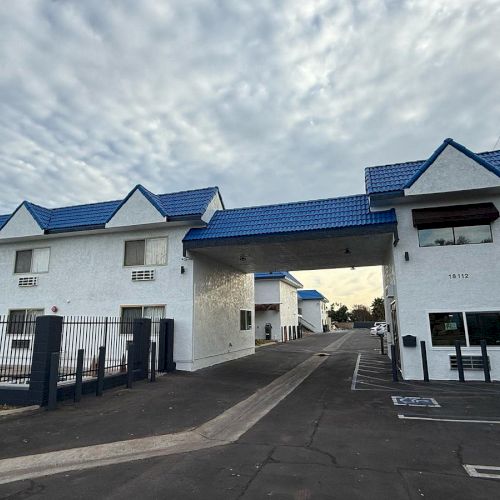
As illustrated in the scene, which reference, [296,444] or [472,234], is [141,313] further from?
[472,234]

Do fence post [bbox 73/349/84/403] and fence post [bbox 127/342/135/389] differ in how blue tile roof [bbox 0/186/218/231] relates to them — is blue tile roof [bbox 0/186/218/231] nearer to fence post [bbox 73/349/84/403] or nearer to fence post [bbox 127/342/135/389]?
fence post [bbox 127/342/135/389]

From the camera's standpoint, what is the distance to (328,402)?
32.6 ft

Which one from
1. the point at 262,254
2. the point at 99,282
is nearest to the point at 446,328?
the point at 262,254

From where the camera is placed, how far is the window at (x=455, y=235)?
12.5 meters

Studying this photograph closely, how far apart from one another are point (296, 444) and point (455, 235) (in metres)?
9.42

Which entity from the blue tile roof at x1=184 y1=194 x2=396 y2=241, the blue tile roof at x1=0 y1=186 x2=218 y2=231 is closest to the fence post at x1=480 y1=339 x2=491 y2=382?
the blue tile roof at x1=184 y1=194 x2=396 y2=241

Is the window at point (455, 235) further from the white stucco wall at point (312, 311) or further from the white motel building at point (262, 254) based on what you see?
the white stucco wall at point (312, 311)

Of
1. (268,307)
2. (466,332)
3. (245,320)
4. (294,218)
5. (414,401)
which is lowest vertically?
(414,401)

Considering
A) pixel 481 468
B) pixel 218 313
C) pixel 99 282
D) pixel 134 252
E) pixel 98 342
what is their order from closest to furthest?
pixel 481 468 < pixel 98 342 < pixel 134 252 < pixel 99 282 < pixel 218 313

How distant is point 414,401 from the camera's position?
9.74 metres

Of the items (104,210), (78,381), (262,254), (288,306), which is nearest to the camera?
(78,381)

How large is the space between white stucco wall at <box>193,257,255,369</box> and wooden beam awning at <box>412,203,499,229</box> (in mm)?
8677

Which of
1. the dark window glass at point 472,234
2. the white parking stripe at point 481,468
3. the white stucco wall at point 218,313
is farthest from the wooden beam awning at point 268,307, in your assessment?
the white parking stripe at point 481,468

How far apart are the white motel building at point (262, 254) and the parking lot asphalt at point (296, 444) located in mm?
2347
